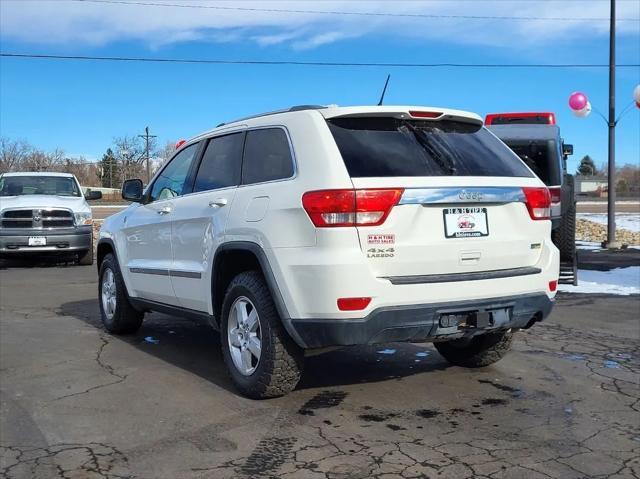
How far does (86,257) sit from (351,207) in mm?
11390

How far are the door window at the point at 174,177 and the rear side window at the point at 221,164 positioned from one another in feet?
0.87

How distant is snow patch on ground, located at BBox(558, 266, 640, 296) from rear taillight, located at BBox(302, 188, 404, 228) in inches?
253

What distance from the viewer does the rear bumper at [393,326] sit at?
3902 mm

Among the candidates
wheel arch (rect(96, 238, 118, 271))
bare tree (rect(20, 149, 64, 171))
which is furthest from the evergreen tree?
wheel arch (rect(96, 238, 118, 271))

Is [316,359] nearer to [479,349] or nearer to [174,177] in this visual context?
[479,349]

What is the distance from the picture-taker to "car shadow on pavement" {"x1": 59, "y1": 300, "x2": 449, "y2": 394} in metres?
5.11

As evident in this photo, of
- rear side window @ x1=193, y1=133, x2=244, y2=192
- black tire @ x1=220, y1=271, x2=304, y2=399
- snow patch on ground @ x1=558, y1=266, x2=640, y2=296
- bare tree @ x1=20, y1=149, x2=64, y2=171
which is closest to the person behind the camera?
black tire @ x1=220, y1=271, x2=304, y2=399

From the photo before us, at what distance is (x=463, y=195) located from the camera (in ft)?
13.5

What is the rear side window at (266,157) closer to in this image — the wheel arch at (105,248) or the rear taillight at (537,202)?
the rear taillight at (537,202)

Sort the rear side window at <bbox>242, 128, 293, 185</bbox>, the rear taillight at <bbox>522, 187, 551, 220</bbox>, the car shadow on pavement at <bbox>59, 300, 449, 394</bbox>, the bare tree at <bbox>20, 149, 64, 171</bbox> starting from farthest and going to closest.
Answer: the bare tree at <bbox>20, 149, 64, 171</bbox>, the car shadow on pavement at <bbox>59, 300, 449, 394</bbox>, the rear taillight at <bbox>522, 187, 551, 220</bbox>, the rear side window at <bbox>242, 128, 293, 185</bbox>

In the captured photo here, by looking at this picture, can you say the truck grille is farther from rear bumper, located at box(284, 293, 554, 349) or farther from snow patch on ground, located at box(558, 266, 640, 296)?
rear bumper, located at box(284, 293, 554, 349)

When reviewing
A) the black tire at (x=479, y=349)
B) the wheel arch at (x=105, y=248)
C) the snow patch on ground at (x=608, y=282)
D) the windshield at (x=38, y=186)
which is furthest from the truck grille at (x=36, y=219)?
the black tire at (x=479, y=349)

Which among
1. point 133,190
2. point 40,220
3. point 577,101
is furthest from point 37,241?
point 577,101

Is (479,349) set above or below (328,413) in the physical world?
above
